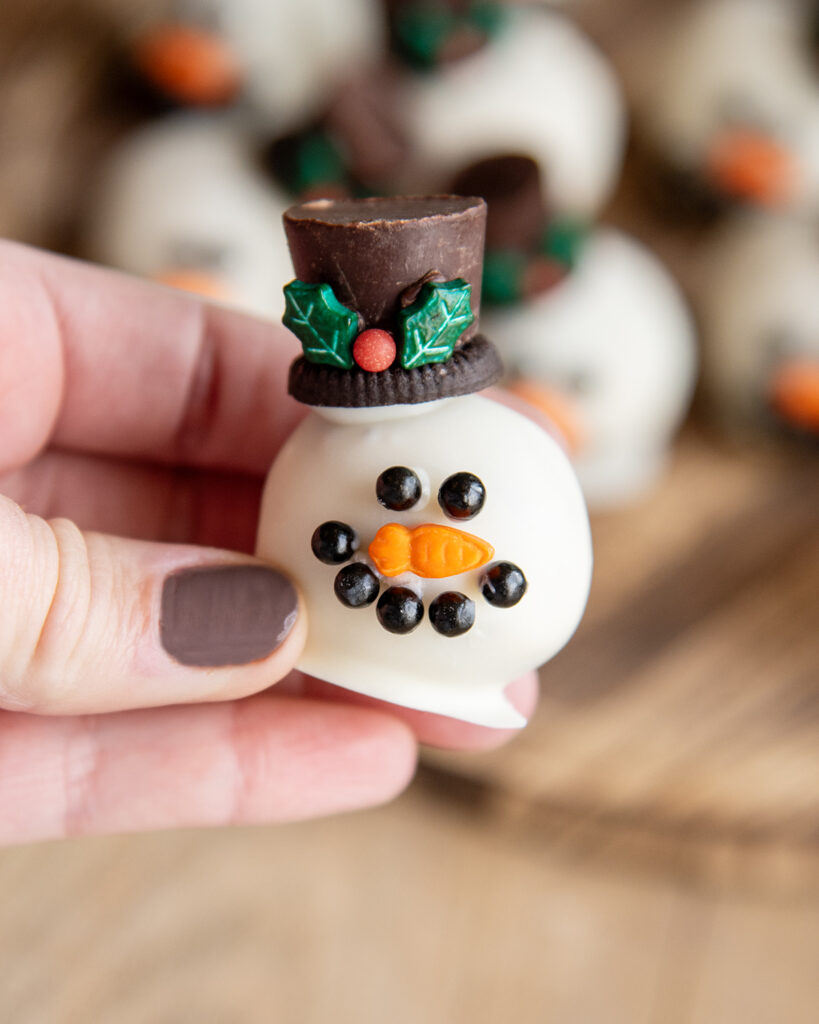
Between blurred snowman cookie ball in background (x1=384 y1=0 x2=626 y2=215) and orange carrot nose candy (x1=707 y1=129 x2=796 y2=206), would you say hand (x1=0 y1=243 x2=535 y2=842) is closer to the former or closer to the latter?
blurred snowman cookie ball in background (x1=384 y1=0 x2=626 y2=215)

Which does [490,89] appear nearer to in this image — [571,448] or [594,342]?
[594,342]

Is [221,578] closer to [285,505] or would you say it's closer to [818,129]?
[285,505]

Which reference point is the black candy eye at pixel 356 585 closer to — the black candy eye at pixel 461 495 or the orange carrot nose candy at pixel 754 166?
the black candy eye at pixel 461 495

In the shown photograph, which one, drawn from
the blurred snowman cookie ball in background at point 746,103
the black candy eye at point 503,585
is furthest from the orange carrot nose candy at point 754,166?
the black candy eye at point 503,585

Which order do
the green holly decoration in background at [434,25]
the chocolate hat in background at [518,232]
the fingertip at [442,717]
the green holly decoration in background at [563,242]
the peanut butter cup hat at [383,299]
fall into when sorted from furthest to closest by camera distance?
the green holly decoration in background at [434,25]
the green holly decoration in background at [563,242]
the chocolate hat in background at [518,232]
the fingertip at [442,717]
the peanut butter cup hat at [383,299]

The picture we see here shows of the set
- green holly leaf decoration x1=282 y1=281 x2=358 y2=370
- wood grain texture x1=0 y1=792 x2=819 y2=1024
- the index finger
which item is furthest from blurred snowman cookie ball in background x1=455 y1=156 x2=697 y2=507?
green holly leaf decoration x1=282 y1=281 x2=358 y2=370

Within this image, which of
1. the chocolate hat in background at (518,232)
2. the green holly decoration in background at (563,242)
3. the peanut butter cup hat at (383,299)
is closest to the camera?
the peanut butter cup hat at (383,299)

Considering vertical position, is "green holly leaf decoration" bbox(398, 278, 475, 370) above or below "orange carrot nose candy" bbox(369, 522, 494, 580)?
above
